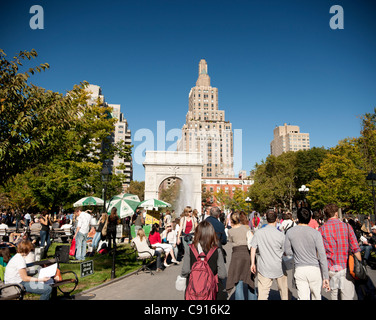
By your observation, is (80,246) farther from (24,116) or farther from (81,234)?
(24,116)

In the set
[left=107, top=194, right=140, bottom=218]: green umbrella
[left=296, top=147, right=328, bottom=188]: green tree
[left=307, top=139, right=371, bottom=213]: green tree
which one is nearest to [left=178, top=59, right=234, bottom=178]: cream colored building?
[left=296, top=147, right=328, bottom=188]: green tree

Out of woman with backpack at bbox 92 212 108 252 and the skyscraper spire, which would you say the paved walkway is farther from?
the skyscraper spire

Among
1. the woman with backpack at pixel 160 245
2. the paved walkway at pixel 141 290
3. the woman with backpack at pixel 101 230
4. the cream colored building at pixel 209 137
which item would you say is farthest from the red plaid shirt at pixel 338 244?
the cream colored building at pixel 209 137

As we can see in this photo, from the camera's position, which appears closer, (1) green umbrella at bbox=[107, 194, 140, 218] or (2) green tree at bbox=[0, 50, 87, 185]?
(2) green tree at bbox=[0, 50, 87, 185]

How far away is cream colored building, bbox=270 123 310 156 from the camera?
170 metres

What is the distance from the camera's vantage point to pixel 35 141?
6.35 meters

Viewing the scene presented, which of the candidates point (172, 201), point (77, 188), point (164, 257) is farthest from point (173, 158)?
point (172, 201)

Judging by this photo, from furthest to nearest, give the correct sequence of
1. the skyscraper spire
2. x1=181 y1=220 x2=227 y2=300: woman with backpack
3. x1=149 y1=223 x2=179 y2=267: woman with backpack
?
the skyscraper spire < x1=149 y1=223 x2=179 y2=267: woman with backpack < x1=181 y1=220 x2=227 y2=300: woman with backpack

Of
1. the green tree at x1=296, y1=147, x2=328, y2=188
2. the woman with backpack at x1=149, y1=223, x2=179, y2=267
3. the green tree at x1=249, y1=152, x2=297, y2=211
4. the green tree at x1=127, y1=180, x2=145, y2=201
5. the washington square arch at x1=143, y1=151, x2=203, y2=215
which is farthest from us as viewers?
the green tree at x1=127, y1=180, x2=145, y2=201

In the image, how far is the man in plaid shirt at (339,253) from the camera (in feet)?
13.5

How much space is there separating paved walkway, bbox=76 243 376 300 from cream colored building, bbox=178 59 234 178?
10988 centimetres

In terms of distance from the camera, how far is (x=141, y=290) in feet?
20.9

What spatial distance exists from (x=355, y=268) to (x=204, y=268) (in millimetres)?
2358
